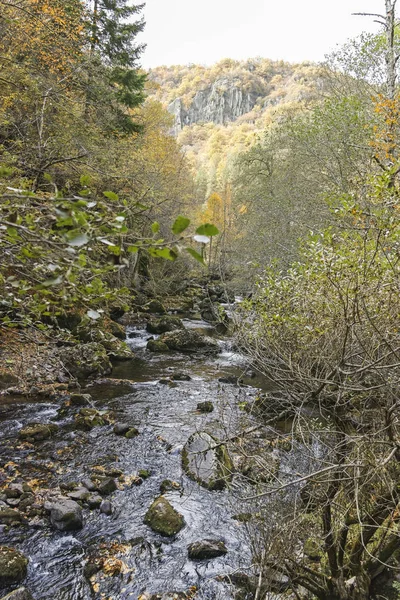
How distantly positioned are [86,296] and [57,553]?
4307 millimetres

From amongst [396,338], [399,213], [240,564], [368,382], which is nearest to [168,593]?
[240,564]

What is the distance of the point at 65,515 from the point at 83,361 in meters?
5.70

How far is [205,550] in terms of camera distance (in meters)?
4.83

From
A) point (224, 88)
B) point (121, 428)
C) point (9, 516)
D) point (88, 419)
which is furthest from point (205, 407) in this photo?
point (224, 88)

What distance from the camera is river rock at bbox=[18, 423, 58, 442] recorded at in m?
7.09

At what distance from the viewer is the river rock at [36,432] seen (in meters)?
7.09

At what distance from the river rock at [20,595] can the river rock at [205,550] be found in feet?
6.31

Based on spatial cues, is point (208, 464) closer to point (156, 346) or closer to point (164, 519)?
point (164, 519)

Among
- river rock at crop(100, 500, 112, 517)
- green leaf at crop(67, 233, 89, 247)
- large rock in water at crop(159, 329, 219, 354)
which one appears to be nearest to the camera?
green leaf at crop(67, 233, 89, 247)

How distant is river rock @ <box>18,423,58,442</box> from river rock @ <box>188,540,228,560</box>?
3.73m

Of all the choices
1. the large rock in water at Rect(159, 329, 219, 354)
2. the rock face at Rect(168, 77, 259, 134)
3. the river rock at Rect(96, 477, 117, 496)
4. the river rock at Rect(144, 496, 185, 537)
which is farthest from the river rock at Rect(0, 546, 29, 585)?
the rock face at Rect(168, 77, 259, 134)

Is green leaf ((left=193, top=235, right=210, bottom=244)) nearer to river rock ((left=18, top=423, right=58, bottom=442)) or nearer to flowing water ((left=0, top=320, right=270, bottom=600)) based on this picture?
flowing water ((left=0, top=320, right=270, bottom=600))

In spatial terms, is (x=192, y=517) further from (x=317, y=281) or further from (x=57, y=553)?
(x=317, y=281)

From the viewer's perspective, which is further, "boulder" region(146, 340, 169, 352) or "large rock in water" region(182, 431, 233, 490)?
"boulder" region(146, 340, 169, 352)
